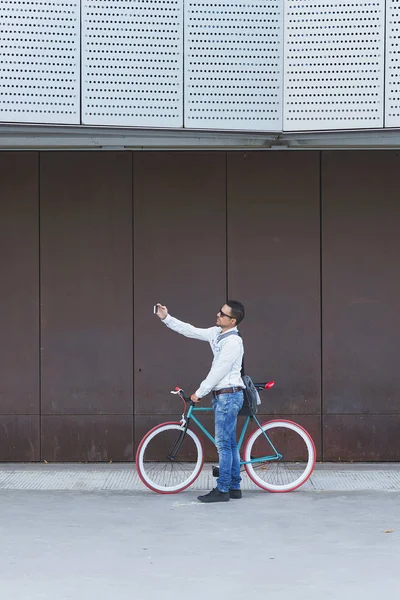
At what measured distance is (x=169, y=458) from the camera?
853 centimetres

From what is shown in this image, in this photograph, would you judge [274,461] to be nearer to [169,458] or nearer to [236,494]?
[236,494]

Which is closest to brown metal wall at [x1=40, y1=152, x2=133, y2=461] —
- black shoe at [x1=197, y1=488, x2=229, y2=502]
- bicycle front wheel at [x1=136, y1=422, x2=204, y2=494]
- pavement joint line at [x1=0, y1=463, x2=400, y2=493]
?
pavement joint line at [x1=0, y1=463, x2=400, y2=493]

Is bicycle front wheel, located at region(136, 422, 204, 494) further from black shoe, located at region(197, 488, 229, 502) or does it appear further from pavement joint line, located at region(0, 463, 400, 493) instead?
black shoe, located at region(197, 488, 229, 502)

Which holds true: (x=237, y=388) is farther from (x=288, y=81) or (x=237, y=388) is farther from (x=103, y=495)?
(x=288, y=81)

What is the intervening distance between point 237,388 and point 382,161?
3323 millimetres

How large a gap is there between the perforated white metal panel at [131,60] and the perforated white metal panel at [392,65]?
6.68 ft

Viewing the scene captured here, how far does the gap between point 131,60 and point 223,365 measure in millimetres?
3146

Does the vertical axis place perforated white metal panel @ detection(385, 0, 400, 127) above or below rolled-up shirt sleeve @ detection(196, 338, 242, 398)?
above

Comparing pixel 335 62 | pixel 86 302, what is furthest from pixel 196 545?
pixel 335 62

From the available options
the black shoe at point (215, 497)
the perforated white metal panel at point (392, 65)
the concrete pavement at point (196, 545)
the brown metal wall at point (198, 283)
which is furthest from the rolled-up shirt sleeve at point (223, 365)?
the perforated white metal panel at point (392, 65)

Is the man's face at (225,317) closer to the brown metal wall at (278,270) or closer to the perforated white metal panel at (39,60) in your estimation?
the brown metal wall at (278,270)

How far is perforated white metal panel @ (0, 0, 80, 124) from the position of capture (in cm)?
856

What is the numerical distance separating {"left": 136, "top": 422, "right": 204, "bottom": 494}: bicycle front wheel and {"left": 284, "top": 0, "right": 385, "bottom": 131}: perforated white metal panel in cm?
324

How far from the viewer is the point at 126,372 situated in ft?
32.2
